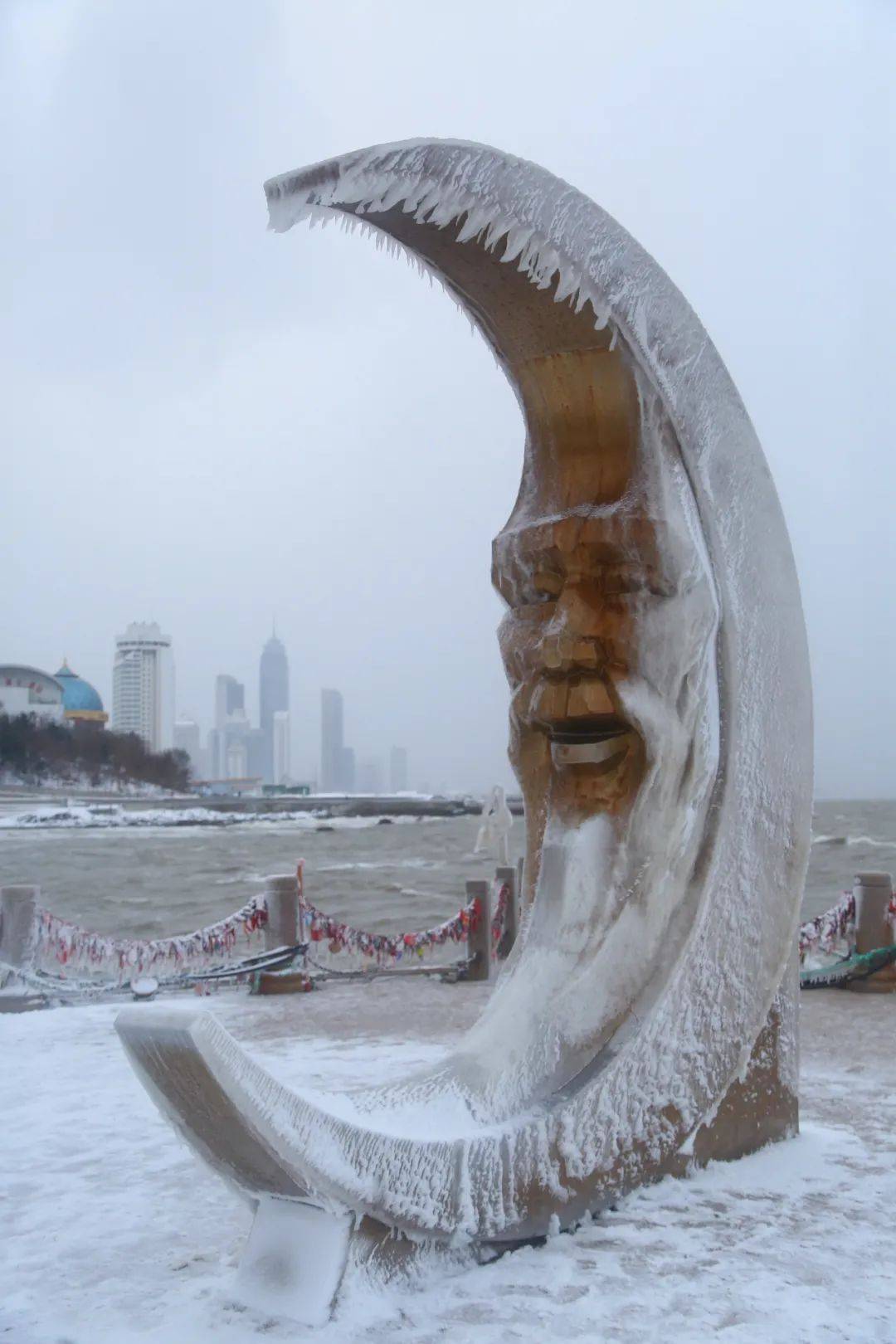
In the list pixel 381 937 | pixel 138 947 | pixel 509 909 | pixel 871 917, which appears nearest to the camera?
pixel 871 917

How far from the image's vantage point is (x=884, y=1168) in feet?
15.0

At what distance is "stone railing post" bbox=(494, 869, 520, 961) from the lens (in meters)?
10.1

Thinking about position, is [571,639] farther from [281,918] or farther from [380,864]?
[380,864]

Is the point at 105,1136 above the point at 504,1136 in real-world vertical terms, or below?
below

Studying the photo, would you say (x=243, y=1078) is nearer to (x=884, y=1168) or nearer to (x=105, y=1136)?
(x=105, y=1136)

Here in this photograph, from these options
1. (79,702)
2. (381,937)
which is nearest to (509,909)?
(381,937)

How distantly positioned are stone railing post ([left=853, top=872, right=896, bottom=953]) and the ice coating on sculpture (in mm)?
4683

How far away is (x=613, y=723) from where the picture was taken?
4496 mm

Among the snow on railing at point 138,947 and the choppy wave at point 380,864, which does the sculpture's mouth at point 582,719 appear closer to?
the snow on railing at point 138,947

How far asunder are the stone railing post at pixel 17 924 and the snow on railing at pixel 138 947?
0.32 ft

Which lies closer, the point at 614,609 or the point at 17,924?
the point at 614,609

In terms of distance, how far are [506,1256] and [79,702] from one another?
90.9m

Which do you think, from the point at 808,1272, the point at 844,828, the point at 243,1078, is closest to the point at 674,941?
the point at 808,1272

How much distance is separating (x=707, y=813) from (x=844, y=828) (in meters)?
57.3
